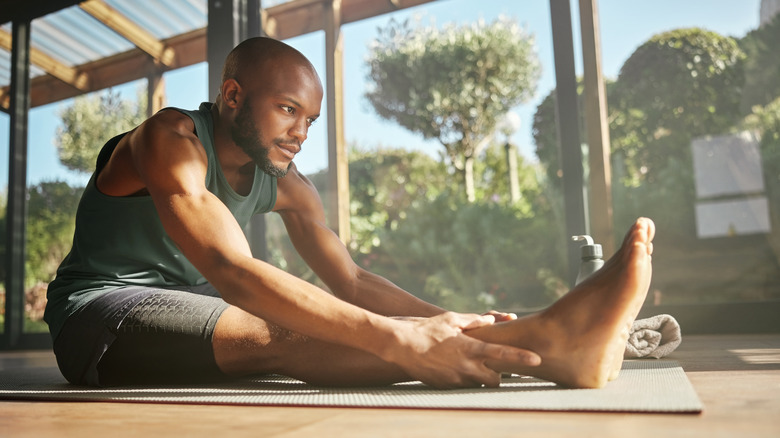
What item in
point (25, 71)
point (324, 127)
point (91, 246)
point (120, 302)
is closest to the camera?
point (120, 302)

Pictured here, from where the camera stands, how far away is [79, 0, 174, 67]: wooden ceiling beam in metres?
3.63

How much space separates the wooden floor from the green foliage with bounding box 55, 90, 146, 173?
2.79m

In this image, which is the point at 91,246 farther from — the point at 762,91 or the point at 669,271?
the point at 762,91

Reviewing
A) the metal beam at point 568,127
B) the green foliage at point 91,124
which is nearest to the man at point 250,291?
the metal beam at point 568,127

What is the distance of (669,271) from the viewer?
2508 millimetres

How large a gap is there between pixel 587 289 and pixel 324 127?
2253mm

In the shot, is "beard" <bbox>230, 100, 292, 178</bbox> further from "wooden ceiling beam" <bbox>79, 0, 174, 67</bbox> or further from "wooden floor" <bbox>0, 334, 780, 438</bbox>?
"wooden ceiling beam" <bbox>79, 0, 174, 67</bbox>

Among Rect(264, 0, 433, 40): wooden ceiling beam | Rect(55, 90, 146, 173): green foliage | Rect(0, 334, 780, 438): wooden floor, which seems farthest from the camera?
Rect(55, 90, 146, 173): green foliage

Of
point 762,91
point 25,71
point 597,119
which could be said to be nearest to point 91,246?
point 597,119

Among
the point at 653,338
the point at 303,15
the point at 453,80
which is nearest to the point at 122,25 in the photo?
the point at 303,15

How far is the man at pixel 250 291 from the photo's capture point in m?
0.97

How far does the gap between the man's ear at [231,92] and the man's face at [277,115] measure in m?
0.03

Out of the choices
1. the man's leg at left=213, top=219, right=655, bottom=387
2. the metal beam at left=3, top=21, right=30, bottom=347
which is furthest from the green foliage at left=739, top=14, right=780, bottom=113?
the metal beam at left=3, top=21, right=30, bottom=347

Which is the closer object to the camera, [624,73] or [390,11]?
[624,73]
